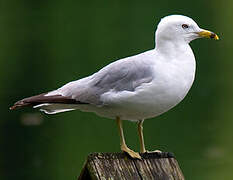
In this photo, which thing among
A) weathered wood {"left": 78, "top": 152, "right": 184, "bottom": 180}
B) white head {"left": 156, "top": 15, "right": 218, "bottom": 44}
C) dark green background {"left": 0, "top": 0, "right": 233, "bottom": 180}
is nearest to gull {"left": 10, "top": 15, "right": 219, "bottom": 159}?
white head {"left": 156, "top": 15, "right": 218, "bottom": 44}

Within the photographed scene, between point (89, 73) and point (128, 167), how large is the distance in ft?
26.1

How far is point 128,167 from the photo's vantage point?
132 inches

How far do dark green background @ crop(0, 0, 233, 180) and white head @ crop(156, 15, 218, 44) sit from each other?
3789mm

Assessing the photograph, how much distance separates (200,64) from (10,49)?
4.02m

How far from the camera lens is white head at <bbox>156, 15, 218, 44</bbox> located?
405cm

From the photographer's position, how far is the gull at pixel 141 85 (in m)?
3.83

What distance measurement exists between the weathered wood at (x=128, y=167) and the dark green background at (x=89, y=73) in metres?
4.33

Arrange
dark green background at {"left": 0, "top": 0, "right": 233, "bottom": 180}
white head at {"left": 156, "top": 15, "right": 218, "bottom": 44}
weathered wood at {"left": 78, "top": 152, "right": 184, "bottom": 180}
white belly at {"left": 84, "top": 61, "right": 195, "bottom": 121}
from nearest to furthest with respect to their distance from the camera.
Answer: weathered wood at {"left": 78, "top": 152, "right": 184, "bottom": 180} → white belly at {"left": 84, "top": 61, "right": 195, "bottom": 121} → white head at {"left": 156, "top": 15, "right": 218, "bottom": 44} → dark green background at {"left": 0, "top": 0, "right": 233, "bottom": 180}

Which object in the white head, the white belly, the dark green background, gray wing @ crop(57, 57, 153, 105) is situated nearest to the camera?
the white belly

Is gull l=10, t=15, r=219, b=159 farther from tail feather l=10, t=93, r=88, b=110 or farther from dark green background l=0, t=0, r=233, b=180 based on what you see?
dark green background l=0, t=0, r=233, b=180

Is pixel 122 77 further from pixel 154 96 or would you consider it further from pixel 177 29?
pixel 177 29

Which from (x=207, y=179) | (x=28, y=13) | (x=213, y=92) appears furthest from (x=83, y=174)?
(x=28, y=13)

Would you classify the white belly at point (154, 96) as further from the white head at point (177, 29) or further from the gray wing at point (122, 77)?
the white head at point (177, 29)

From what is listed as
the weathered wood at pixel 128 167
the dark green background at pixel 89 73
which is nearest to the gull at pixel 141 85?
the weathered wood at pixel 128 167
